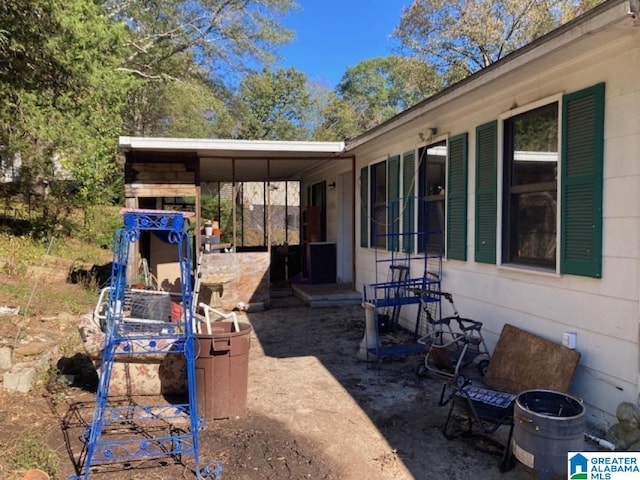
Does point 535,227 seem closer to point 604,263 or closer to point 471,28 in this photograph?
point 604,263

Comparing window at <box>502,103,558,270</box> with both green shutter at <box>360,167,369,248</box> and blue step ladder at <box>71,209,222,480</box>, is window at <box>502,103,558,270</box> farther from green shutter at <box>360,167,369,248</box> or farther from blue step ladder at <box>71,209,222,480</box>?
green shutter at <box>360,167,369,248</box>

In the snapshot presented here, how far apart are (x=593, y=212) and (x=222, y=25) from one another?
15400 millimetres

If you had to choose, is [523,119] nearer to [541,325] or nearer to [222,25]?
[541,325]

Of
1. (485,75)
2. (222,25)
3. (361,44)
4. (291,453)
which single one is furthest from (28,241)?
(361,44)

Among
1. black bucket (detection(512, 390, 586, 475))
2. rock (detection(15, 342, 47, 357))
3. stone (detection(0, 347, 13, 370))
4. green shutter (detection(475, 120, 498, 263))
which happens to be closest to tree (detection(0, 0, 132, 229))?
rock (detection(15, 342, 47, 357))

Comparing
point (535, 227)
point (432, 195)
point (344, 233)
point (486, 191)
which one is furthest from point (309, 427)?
point (344, 233)

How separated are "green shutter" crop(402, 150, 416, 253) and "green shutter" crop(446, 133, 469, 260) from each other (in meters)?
0.82

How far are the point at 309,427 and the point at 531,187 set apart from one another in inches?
106

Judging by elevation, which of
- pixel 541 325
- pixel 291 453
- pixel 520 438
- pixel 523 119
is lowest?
pixel 291 453

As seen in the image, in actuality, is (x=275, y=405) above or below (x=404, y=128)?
below

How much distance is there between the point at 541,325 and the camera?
3.84m

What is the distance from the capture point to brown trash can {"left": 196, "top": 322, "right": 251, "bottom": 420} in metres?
3.44

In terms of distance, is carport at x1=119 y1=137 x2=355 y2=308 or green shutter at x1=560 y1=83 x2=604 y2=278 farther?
carport at x1=119 y1=137 x2=355 y2=308

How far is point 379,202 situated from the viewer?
7516mm
